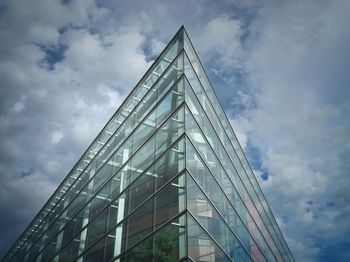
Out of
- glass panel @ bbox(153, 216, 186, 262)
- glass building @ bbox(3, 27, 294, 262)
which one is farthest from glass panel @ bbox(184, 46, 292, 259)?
glass panel @ bbox(153, 216, 186, 262)

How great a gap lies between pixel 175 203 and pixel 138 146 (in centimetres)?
555

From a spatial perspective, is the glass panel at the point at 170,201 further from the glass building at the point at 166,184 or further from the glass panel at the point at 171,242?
the glass panel at the point at 171,242

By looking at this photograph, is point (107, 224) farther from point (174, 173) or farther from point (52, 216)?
point (52, 216)

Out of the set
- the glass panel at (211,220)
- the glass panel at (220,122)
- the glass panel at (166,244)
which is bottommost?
the glass panel at (166,244)

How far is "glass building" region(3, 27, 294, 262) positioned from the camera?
12094 millimetres

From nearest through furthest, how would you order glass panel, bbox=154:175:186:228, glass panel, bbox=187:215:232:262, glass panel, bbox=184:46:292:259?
glass panel, bbox=187:215:232:262, glass panel, bbox=154:175:186:228, glass panel, bbox=184:46:292:259

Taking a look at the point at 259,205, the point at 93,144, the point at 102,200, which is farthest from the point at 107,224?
the point at 259,205

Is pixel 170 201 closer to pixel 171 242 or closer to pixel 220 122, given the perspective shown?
pixel 171 242

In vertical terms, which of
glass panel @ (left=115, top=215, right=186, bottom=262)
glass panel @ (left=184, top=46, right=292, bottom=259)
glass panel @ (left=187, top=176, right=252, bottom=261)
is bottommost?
glass panel @ (left=115, top=215, right=186, bottom=262)

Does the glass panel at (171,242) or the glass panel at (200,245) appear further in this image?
the glass panel at (200,245)

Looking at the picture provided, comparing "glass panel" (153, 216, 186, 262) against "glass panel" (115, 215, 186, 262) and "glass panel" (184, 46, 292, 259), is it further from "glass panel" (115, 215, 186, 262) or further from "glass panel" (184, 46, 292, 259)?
"glass panel" (184, 46, 292, 259)

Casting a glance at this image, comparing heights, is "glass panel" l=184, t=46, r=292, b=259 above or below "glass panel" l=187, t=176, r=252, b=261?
above

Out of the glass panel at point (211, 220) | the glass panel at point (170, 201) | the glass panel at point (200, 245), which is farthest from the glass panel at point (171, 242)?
the glass panel at point (211, 220)

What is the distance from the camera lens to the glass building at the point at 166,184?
12.1 meters
